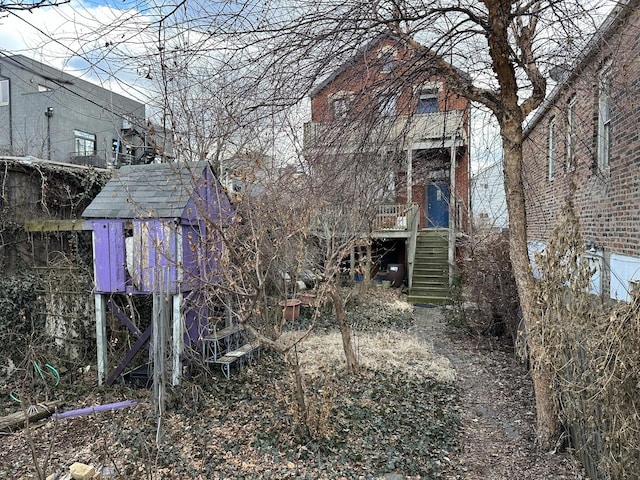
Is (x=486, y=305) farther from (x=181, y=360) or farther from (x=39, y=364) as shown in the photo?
(x=39, y=364)

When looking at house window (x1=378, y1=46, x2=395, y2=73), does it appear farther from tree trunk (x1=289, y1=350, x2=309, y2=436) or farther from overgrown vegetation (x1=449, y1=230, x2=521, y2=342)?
overgrown vegetation (x1=449, y1=230, x2=521, y2=342)

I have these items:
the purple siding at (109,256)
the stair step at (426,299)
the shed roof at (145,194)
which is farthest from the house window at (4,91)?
the stair step at (426,299)

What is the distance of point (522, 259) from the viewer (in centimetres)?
406

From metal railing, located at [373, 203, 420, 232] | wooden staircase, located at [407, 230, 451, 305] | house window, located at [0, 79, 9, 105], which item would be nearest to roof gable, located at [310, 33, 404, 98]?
wooden staircase, located at [407, 230, 451, 305]

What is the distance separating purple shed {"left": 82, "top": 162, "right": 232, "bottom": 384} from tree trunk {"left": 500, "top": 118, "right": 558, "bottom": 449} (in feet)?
11.4

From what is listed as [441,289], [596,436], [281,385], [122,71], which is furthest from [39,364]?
[441,289]

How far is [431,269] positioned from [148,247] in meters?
10.0

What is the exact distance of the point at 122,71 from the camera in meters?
3.20

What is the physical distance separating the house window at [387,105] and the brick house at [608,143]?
5.97 feet

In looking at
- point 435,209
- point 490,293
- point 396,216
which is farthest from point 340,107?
point 435,209

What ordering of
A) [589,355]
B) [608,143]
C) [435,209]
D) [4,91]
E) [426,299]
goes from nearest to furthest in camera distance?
1. [589,355]
2. [608,143]
3. [426,299]
4. [435,209]
5. [4,91]

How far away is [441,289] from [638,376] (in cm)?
1036

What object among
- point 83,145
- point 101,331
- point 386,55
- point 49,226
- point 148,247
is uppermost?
point 83,145

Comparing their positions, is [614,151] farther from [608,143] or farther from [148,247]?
[148,247]
